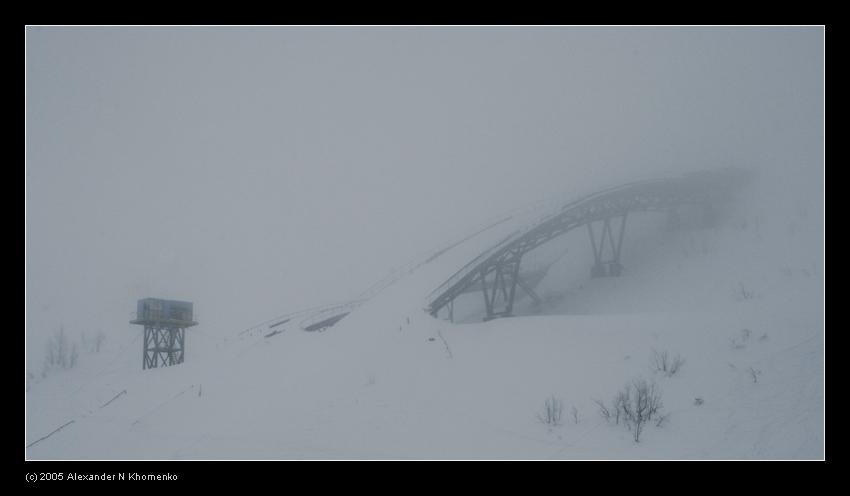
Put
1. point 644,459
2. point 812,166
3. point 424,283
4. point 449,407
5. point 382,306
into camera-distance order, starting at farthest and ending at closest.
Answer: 1. point 812,166
2. point 424,283
3. point 382,306
4. point 449,407
5. point 644,459

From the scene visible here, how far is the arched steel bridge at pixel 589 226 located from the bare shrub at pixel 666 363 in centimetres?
1366

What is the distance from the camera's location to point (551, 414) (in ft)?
41.0

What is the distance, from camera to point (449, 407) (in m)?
14.1

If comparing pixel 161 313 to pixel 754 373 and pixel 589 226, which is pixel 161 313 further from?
pixel 754 373

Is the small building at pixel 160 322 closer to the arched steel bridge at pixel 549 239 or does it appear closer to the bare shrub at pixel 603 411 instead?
the arched steel bridge at pixel 549 239

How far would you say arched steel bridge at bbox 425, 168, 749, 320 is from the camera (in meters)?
28.5

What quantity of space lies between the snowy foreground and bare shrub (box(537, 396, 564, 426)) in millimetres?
200

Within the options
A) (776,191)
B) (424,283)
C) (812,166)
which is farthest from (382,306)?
(812,166)

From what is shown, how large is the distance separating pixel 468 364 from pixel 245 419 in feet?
27.6

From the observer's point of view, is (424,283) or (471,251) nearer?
(424,283)

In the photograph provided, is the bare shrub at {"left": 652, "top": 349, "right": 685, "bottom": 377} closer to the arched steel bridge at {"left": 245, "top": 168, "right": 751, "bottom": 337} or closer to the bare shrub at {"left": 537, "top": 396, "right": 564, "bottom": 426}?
the bare shrub at {"left": 537, "top": 396, "right": 564, "bottom": 426}

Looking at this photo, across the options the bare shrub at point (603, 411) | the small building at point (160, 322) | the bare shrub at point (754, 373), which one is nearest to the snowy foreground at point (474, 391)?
the bare shrub at point (754, 373)

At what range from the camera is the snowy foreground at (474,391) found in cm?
1098
